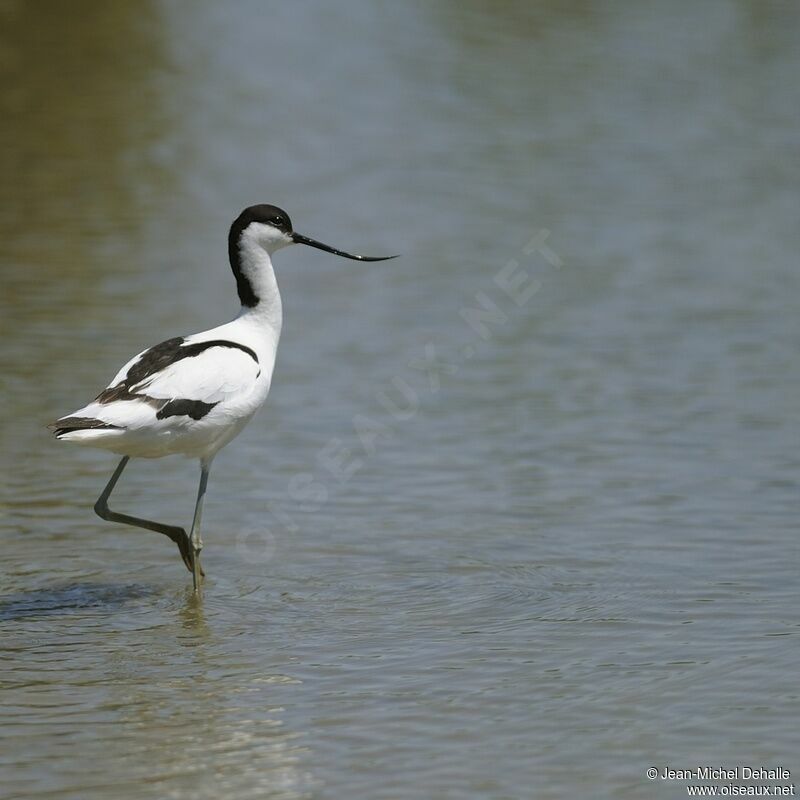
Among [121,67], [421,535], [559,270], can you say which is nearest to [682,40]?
[121,67]

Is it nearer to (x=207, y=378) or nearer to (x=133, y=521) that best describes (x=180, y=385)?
(x=207, y=378)

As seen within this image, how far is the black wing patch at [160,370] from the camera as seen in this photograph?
21.3 feet

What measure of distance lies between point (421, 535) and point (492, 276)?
5054mm

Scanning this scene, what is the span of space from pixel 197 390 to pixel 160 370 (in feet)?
0.56

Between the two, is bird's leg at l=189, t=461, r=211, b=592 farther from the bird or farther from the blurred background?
the blurred background

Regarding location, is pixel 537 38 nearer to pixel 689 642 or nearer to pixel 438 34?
pixel 438 34

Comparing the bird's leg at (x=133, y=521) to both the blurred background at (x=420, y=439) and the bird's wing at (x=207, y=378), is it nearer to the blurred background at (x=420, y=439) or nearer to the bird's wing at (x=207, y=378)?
the blurred background at (x=420, y=439)

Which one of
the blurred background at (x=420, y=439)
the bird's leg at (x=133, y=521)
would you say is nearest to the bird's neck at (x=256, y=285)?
the bird's leg at (x=133, y=521)

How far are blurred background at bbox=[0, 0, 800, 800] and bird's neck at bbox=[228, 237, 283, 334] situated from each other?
975 millimetres

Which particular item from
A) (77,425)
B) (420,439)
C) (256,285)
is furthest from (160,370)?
(420,439)

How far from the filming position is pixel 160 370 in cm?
662

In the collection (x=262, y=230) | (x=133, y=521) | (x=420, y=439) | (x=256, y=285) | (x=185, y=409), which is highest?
(x=262, y=230)

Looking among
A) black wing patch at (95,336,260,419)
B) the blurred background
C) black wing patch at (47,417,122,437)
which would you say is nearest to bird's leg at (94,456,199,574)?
the blurred background

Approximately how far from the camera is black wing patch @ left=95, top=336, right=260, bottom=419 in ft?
21.3
